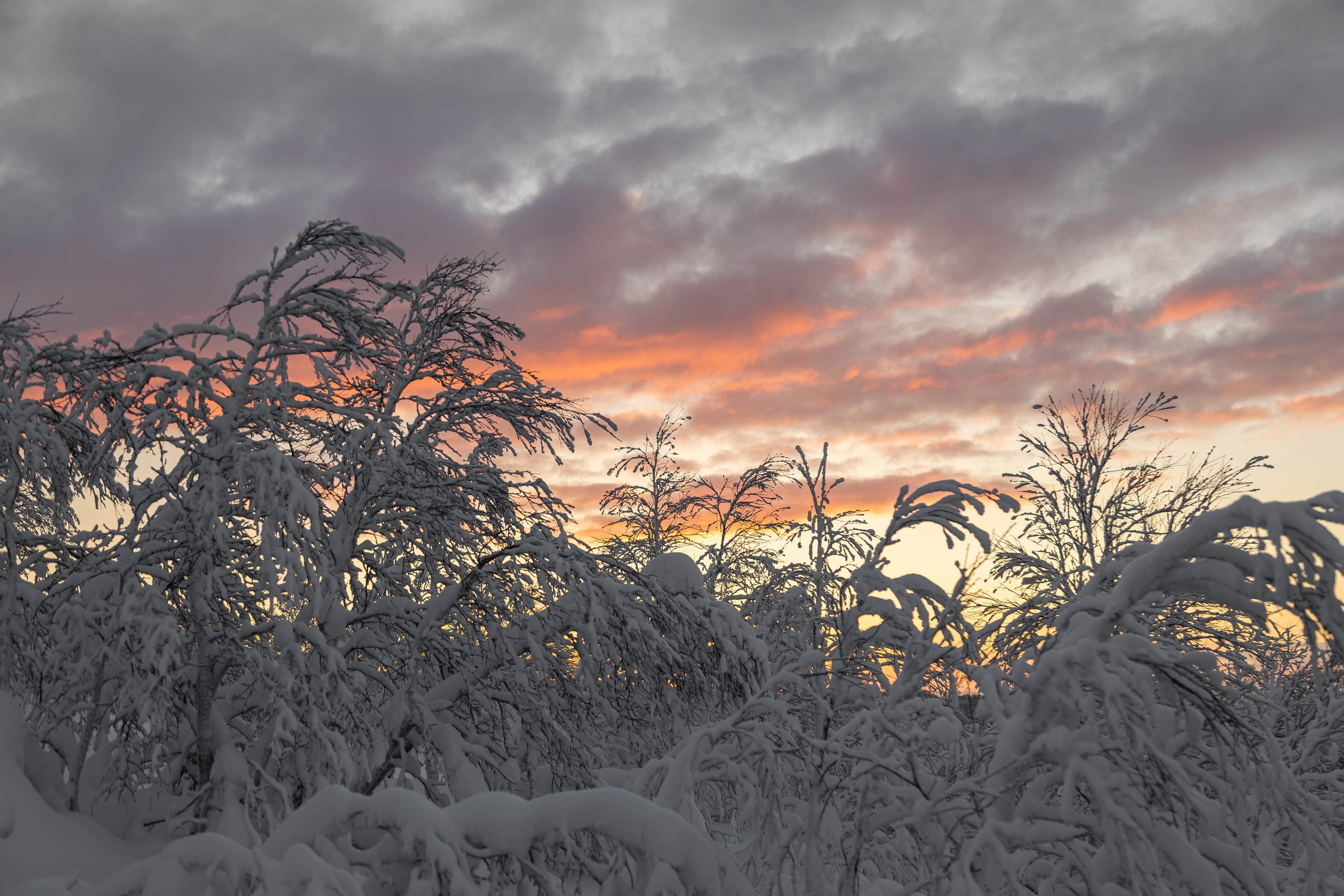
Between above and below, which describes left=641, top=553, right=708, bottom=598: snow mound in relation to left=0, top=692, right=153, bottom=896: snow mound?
above

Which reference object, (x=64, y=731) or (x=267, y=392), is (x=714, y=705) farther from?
(x=64, y=731)

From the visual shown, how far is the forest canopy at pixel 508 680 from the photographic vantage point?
3.43m

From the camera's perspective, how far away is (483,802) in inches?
150

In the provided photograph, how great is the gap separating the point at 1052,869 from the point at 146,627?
5944 millimetres

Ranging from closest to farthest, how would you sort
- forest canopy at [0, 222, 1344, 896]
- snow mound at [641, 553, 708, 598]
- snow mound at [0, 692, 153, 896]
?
forest canopy at [0, 222, 1344, 896] → snow mound at [0, 692, 153, 896] → snow mound at [641, 553, 708, 598]

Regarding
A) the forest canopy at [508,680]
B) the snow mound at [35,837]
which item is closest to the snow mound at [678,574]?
the forest canopy at [508,680]

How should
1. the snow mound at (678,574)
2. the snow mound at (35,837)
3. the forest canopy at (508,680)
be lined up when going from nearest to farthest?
the forest canopy at (508,680) → the snow mound at (35,837) → the snow mound at (678,574)

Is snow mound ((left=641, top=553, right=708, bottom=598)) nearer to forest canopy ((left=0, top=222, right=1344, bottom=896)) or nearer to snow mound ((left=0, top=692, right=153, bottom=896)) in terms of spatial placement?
forest canopy ((left=0, top=222, right=1344, bottom=896))

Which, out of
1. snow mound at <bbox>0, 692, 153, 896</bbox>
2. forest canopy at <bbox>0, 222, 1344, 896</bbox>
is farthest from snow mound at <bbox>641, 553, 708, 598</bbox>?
snow mound at <bbox>0, 692, 153, 896</bbox>

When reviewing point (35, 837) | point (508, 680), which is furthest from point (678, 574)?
point (35, 837)

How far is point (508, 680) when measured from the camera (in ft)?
25.0

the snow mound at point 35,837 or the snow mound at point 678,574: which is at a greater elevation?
the snow mound at point 678,574

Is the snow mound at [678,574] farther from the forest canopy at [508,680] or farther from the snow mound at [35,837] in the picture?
the snow mound at [35,837]

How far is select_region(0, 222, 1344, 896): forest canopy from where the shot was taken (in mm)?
3430
